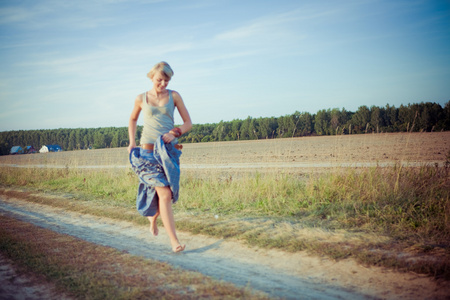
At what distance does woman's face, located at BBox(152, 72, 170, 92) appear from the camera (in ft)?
12.2

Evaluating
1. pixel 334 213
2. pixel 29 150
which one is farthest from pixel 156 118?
pixel 29 150

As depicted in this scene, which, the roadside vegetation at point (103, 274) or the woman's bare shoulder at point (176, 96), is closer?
the roadside vegetation at point (103, 274)

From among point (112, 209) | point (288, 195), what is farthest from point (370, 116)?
point (112, 209)

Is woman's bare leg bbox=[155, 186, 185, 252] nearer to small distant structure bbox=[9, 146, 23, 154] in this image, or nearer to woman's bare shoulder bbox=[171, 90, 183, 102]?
woman's bare shoulder bbox=[171, 90, 183, 102]

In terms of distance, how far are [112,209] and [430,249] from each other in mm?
6378

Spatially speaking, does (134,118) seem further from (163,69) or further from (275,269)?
(275,269)

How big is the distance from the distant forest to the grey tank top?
538cm

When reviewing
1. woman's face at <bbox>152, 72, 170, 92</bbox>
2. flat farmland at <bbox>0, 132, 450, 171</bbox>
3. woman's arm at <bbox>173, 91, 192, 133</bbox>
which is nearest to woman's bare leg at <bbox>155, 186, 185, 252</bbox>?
woman's arm at <bbox>173, 91, 192, 133</bbox>

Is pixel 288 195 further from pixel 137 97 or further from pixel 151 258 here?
pixel 137 97

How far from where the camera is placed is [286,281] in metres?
3.09

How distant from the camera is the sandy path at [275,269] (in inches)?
109

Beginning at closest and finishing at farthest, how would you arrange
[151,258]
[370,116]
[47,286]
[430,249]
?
[47,286] < [430,249] < [151,258] < [370,116]

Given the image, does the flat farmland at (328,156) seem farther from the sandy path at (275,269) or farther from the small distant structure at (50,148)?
the small distant structure at (50,148)

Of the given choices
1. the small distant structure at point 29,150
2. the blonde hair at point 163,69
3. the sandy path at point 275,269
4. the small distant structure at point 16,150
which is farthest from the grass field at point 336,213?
the small distant structure at point 29,150
